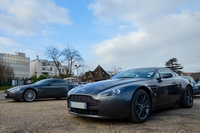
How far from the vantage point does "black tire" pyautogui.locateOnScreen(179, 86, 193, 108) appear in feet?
18.5

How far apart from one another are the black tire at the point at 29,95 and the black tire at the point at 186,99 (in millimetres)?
6593

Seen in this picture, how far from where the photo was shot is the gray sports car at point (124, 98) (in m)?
3.64

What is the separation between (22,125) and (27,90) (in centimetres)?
578

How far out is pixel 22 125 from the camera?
12.1 ft

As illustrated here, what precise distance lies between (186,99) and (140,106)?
244 centimetres

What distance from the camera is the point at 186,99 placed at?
5.73 m

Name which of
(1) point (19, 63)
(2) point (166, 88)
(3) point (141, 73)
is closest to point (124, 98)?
(3) point (141, 73)

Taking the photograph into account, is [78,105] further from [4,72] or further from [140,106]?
[4,72]

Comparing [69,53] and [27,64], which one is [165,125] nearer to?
[69,53]

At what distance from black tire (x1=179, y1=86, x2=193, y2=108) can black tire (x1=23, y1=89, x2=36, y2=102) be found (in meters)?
6.59

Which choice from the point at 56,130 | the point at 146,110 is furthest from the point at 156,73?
the point at 56,130

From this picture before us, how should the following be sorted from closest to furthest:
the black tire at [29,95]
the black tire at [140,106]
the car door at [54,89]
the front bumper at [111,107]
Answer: the front bumper at [111,107], the black tire at [140,106], the black tire at [29,95], the car door at [54,89]

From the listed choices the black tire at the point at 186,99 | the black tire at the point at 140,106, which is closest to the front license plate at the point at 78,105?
the black tire at the point at 140,106

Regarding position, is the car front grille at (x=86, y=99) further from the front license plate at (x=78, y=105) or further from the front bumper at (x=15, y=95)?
the front bumper at (x=15, y=95)
